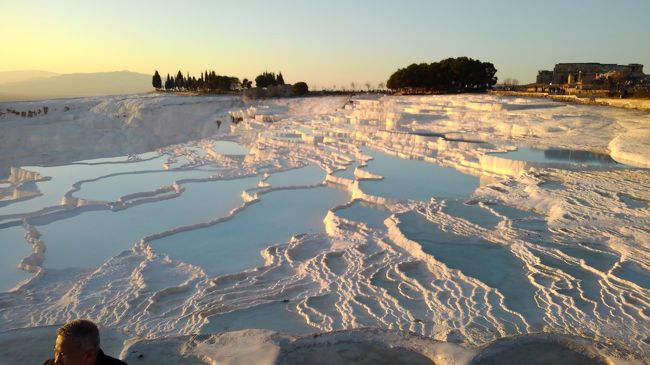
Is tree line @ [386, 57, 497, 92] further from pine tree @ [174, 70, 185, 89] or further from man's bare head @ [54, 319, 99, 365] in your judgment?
man's bare head @ [54, 319, 99, 365]

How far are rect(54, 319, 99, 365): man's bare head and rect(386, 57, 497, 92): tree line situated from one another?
121 ft

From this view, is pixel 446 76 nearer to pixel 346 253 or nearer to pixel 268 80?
pixel 268 80

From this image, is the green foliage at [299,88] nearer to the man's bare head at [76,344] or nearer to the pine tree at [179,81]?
the pine tree at [179,81]

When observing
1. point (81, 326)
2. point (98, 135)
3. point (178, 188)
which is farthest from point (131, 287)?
point (98, 135)

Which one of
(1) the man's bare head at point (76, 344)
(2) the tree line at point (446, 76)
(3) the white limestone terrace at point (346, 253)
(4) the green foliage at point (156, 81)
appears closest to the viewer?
(1) the man's bare head at point (76, 344)

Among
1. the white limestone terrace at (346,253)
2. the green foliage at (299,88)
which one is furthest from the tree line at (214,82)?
the white limestone terrace at (346,253)

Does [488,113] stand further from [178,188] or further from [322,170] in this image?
[178,188]

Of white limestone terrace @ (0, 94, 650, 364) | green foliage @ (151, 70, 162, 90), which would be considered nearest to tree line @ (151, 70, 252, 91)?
green foliage @ (151, 70, 162, 90)

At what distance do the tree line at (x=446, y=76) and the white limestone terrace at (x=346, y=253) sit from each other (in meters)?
25.0

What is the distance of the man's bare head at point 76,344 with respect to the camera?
1.46 m

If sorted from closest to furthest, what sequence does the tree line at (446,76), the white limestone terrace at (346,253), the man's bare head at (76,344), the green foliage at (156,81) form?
the man's bare head at (76,344), the white limestone terrace at (346,253), the tree line at (446,76), the green foliage at (156,81)

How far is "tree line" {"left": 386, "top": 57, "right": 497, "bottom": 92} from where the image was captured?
36688 mm

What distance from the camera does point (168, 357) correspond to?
322 centimetres

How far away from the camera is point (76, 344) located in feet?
4.81
